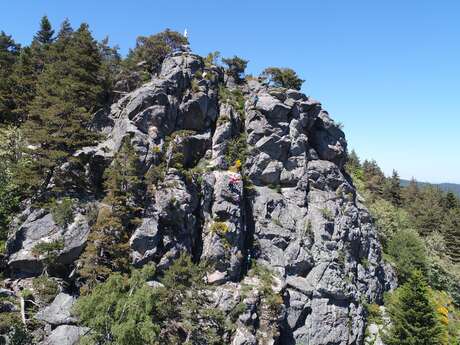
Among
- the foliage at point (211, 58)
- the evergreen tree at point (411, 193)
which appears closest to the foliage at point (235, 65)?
the foliage at point (211, 58)

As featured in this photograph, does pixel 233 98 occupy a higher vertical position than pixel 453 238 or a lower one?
higher

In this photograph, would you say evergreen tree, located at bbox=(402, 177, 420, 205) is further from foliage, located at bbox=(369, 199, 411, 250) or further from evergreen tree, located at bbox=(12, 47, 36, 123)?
evergreen tree, located at bbox=(12, 47, 36, 123)

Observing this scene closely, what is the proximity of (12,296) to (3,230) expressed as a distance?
7.23 m

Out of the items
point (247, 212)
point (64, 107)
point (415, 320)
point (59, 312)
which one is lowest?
point (415, 320)

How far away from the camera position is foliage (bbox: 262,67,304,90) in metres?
50.5

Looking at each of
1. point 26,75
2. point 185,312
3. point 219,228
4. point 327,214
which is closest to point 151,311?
point 185,312

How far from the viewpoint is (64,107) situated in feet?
108

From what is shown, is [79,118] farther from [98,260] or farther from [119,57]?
[119,57]

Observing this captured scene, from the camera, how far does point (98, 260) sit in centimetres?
2827

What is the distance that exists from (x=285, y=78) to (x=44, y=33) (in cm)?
4355

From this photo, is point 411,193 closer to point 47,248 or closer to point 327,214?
point 327,214

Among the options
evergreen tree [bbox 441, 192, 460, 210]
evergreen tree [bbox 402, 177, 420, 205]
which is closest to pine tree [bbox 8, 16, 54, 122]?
evergreen tree [bbox 402, 177, 420, 205]

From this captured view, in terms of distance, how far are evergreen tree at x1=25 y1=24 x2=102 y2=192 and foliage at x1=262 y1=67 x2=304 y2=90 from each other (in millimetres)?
25609

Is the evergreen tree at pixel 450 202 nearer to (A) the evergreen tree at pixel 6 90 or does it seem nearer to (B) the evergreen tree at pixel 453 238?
(B) the evergreen tree at pixel 453 238
